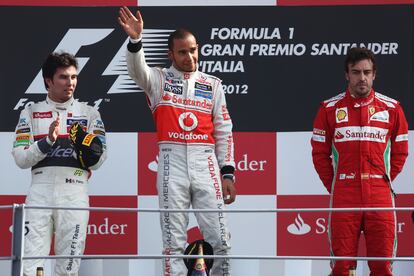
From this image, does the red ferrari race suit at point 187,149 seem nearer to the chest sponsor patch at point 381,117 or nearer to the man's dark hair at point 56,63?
the man's dark hair at point 56,63

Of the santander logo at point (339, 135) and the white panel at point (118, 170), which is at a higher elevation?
the santander logo at point (339, 135)

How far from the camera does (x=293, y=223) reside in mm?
5730

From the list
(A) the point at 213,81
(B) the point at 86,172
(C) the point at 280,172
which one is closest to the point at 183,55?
(A) the point at 213,81

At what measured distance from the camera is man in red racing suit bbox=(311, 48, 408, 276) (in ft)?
16.3

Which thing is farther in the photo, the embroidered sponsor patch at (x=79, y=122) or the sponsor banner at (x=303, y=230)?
the sponsor banner at (x=303, y=230)

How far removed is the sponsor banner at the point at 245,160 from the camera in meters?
5.73

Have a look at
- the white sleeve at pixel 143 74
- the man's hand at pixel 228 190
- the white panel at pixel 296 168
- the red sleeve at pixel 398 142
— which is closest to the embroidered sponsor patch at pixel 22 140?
the white sleeve at pixel 143 74

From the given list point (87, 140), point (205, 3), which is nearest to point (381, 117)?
point (205, 3)

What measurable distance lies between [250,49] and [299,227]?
3.06ft

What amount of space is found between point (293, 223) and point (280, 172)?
0.87 feet

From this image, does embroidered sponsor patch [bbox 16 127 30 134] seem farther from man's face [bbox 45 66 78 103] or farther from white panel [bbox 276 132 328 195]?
white panel [bbox 276 132 328 195]

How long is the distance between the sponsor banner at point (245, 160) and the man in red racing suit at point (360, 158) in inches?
23.2

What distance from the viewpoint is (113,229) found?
574 cm

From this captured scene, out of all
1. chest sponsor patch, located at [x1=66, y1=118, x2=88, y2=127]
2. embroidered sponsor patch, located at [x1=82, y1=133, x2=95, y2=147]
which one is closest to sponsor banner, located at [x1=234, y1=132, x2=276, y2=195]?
chest sponsor patch, located at [x1=66, y1=118, x2=88, y2=127]
